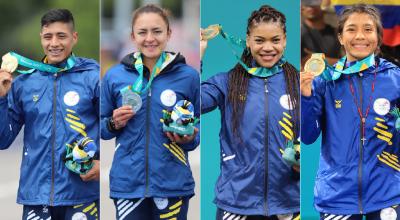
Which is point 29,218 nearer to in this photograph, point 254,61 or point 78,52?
point 78,52

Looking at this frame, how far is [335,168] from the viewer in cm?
447

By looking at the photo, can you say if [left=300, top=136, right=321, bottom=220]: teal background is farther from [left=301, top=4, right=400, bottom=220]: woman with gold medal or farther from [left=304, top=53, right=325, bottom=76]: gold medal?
[left=304, top=53, right=325, bottom=76]: gold medal

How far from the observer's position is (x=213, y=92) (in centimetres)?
454

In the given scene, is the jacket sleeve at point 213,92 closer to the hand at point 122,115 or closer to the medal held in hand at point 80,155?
the hand at point 122,115

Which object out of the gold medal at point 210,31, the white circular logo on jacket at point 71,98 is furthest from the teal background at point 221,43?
the white circular logo on jacket at point 71,98

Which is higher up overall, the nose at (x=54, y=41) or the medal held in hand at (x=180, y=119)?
the nose at (x=54, y=41)

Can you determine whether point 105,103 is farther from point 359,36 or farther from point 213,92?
point 359,36

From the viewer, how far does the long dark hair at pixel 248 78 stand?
4.51 m

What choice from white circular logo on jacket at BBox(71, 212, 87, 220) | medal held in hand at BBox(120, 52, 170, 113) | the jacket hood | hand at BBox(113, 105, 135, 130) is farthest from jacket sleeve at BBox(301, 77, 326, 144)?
white circular logo on jacket at BBox(71, 212, 87, 220)

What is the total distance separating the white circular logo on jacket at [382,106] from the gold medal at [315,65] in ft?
1.12

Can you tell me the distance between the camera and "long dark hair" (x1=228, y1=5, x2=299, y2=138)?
4508mm

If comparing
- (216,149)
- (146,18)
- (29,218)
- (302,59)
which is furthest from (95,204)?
(302,59)

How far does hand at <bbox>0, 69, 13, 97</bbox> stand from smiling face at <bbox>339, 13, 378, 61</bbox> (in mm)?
1813

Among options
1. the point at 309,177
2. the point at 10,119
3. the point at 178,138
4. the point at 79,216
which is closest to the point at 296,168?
the point at 309,177
